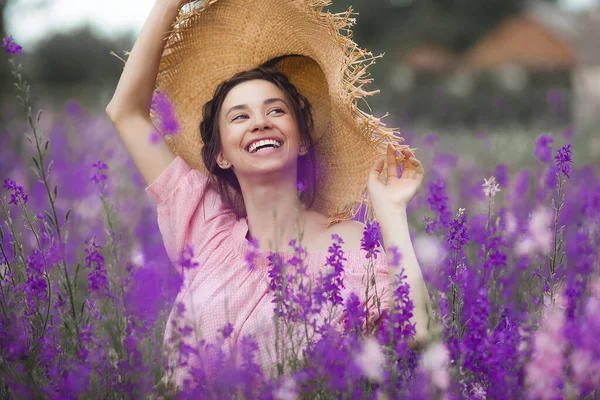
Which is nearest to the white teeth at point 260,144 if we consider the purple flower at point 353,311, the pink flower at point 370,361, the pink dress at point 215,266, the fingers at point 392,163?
the pink dress at point 215,266

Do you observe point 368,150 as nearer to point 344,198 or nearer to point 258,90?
point 344,198

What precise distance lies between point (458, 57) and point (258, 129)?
30262 millimetres

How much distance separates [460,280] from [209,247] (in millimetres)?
1004

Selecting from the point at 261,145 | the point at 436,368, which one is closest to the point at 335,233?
the point at 261,145

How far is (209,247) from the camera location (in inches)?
105

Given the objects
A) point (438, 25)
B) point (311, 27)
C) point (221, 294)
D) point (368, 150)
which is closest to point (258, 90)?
point (311, 27)

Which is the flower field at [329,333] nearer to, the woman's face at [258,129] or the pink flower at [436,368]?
the pink flower at [436,368]

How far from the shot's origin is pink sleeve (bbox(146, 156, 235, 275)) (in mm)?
2729

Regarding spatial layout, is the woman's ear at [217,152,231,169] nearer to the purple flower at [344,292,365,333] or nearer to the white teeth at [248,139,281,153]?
the white teeth at [248,139,281,153]

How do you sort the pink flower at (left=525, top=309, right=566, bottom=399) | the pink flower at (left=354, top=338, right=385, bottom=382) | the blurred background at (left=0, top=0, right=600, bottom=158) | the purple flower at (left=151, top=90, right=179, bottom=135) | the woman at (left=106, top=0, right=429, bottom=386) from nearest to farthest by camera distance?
the pink flower at (left=525, top=309, right=566, bottom=399) < the pink flower at (left=354, top=338, right=385, bottom=382) < the woman at (left=106, top=0, right=429, bottom=386) < the purple flower at (left=151, top=90, right=179, bottom=135) < the blurred background at (left=0, top=0, right=600, bottom=158)

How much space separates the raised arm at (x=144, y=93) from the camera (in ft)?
8.95

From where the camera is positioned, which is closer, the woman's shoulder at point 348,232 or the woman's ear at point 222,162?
the woman's shoulder at point 348,232

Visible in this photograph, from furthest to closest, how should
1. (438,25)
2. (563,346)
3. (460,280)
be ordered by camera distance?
(438,25)
(460,280)
(563,346)

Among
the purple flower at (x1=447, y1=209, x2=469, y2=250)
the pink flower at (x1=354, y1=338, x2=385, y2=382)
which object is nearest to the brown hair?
the purple flower at (x1=447, y1=209, x2=469, y2=250)
